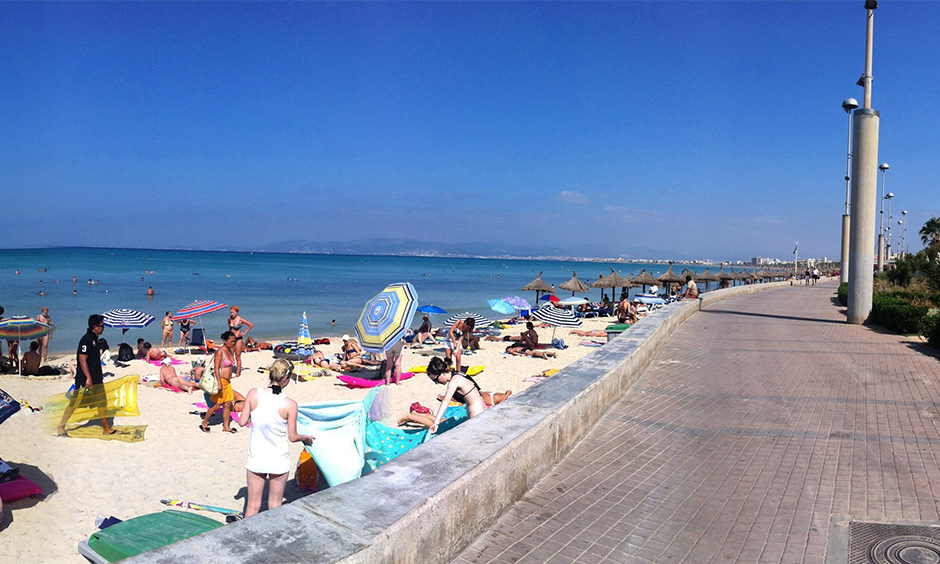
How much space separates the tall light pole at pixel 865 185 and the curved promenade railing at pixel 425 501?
13.2 m

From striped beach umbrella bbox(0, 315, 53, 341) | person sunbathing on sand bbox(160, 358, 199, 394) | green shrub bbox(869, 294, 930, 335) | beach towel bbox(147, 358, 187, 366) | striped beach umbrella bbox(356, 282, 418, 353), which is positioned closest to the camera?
striped beach umbrella bbox(356, 282, 418, 353)

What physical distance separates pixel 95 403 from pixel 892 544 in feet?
28.5

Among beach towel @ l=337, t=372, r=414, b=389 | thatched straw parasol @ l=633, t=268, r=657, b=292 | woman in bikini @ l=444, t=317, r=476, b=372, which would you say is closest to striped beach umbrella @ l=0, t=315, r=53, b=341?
beach towel @ l=337, t=372, r=414, b=389

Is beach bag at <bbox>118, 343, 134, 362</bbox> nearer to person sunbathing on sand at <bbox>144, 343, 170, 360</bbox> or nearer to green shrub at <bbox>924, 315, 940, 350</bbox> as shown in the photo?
person sunbathing on sand at <bbox>144, 343, 170, 360</bbox>

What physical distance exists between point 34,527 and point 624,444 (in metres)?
5.35

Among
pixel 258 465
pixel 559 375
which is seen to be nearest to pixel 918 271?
pixel 559 375

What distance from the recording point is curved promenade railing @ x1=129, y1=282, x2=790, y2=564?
2.28 metres

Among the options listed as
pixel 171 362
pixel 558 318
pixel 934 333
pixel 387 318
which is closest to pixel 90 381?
pixel 387 318

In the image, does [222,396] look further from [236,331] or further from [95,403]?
[236,331]

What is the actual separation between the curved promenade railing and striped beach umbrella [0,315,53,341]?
39.9 ft

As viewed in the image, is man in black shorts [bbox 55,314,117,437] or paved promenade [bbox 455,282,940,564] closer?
paved promenade [bbox 455,282,940,564]

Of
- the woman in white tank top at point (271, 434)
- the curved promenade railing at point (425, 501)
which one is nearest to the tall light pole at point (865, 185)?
the curved promenade railing at point (425, 501)

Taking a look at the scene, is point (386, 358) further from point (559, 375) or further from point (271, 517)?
point (271, 517)

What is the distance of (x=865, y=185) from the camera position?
15.0 m
